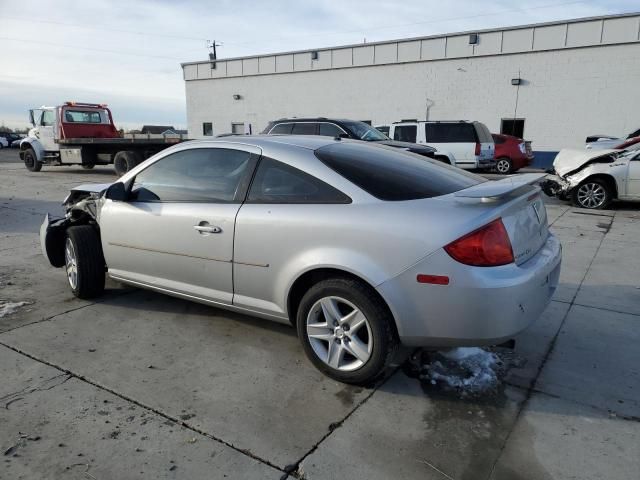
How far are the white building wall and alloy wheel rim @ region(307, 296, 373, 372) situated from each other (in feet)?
66.8

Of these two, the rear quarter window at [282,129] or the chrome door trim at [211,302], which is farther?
the rear quarter window at [282,129]

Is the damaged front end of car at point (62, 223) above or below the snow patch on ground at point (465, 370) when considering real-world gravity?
above

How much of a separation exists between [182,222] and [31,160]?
1877 cm

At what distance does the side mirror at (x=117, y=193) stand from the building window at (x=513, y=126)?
67.1 feet

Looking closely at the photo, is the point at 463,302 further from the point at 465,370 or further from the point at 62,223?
the point at 62,223

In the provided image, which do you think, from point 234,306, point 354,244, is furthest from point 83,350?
point 354,244

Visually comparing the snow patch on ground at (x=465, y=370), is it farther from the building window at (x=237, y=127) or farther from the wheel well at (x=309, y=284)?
the building window at (x=237, y=127)

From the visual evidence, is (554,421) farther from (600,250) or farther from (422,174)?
(600,250)

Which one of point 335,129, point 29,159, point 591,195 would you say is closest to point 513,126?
point 591,195

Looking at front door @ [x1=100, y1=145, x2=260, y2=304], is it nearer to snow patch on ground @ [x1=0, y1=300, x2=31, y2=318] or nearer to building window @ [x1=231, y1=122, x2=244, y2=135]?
snow patch on ground @ [x1=0, y1=300, x2=31, y2=318]

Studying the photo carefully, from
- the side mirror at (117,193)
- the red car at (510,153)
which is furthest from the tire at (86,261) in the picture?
the red car at (510,153)

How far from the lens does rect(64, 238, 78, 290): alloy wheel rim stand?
449 centimetres

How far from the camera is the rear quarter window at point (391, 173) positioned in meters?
3.02

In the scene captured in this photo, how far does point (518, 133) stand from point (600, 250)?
640 inches
